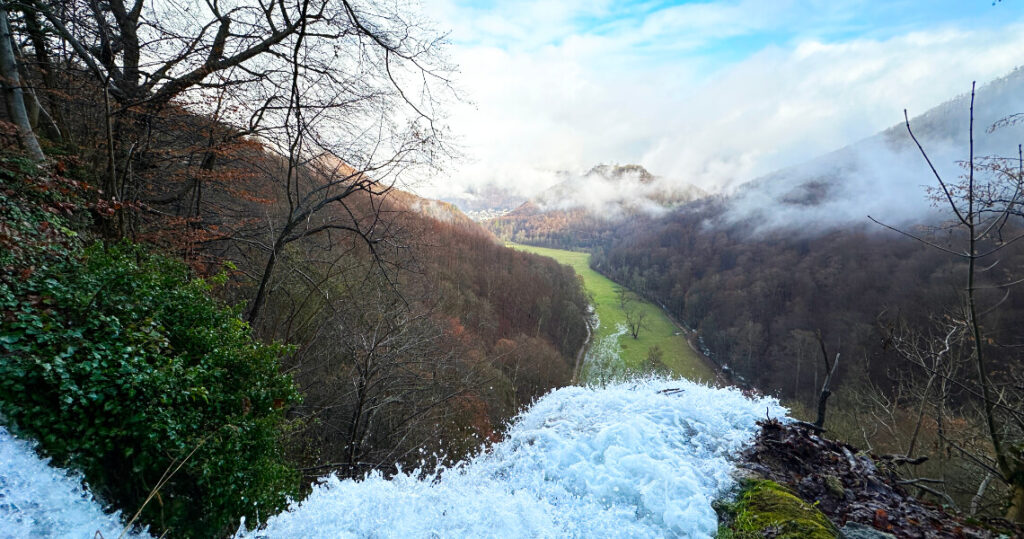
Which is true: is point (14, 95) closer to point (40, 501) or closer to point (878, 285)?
point (40, 501)

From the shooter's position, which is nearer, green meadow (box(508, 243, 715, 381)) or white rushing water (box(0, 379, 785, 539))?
white rushing water (box(0, 379, 785, 539))

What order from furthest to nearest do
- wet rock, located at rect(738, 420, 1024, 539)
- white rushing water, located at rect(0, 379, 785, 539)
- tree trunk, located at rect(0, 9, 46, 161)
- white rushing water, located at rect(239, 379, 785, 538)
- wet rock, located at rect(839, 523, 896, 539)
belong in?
1. tree trunk, located at rect(0, 9, 46, 161)
2. wet rock, located at rect(738, 420, 1024, 539)
3. white rushing water, located at rect(239, 379, 785, 538)
4. wet rock, located at rect(839, 523, 896, 539)
5. white rushing water, located at rect(0, 379, 785, 539)

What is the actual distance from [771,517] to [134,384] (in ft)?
16.1

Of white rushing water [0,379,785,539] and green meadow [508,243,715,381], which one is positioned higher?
white rushing water [0,379,785,539]

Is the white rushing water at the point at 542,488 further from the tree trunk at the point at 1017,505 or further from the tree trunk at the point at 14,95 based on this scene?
the tree trunk at the point at 14,95

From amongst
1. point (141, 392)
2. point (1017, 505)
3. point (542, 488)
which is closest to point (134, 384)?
point (141, 392)

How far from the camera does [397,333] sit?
10.1m

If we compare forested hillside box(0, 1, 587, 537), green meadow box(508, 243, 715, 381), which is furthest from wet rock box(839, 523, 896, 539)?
green meadow box(508, 243, 715, 381)

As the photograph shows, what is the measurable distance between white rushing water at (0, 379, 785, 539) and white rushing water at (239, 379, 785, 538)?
0.01 m

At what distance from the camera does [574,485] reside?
12.3 feet

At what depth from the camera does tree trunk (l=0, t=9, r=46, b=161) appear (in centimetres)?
475

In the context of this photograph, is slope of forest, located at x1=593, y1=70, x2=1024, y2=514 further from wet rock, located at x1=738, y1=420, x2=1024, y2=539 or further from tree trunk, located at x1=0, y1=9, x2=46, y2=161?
tree trunk, located at x1=0, y1=9, x2=46, y2=161

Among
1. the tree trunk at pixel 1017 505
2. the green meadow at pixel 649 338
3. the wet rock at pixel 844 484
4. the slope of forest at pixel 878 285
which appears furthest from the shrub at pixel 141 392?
the green meadow at pixel 649 338

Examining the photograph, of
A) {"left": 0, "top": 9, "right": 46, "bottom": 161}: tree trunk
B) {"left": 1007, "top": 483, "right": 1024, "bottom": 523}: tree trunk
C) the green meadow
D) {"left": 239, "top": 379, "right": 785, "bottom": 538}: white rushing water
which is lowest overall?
the green meadow
